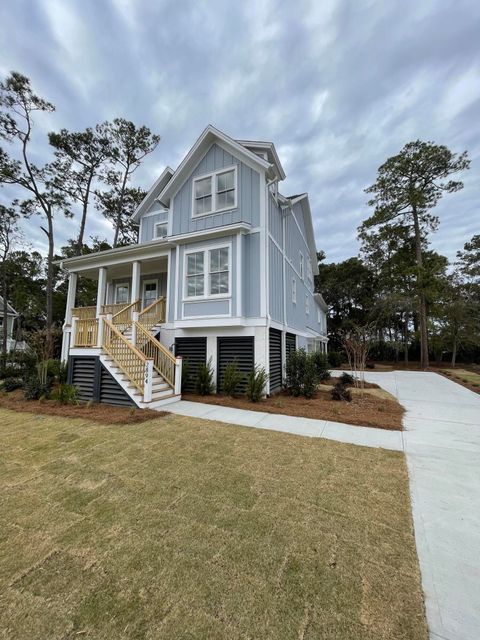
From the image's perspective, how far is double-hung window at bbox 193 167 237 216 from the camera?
32.5ft

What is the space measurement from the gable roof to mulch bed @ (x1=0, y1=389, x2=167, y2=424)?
27.5ft

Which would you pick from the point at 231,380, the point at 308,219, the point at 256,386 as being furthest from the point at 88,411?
the point at 308,219

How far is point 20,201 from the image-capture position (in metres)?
18.8

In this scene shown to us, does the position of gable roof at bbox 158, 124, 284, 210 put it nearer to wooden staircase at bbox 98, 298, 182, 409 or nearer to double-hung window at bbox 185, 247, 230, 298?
double-hung window at bbox 185, 247, 230, 298

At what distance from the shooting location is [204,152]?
10531 millimetres

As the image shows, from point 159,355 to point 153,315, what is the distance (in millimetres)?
2789

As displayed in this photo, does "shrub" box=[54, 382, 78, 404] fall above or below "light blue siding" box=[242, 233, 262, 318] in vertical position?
below

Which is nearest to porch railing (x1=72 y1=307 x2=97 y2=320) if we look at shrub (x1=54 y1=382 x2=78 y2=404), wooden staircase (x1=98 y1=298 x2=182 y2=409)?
wooden staircase (x1=98 y1=298 x2=182 y2=409)

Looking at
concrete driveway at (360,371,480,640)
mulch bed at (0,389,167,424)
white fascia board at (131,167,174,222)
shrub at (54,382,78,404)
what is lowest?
concrete driveway at (360,371,480,640)

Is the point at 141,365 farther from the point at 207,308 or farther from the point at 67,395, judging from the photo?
the point at 207,308

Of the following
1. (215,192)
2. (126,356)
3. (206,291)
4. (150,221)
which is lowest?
(126,356)

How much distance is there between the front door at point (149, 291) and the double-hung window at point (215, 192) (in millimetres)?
4709

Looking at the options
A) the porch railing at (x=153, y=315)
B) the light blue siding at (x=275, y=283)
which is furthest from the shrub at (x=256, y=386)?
the porch railing at (x=153, y=315)

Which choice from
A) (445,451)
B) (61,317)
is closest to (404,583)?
(445,451)
